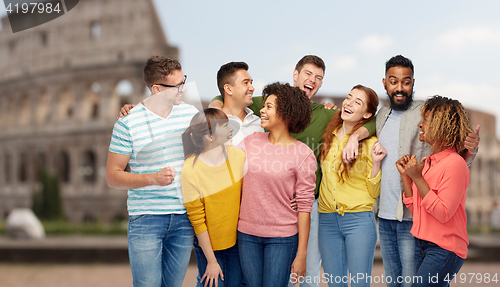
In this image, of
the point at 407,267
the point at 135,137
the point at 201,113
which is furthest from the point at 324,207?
the point at 135,137

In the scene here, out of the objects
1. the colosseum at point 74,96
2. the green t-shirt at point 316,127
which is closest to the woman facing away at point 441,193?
the green t-shirt at point 316,127

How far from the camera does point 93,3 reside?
21.7m

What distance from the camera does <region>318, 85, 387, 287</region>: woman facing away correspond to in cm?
264

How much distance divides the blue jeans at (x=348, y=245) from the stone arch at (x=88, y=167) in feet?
61.4

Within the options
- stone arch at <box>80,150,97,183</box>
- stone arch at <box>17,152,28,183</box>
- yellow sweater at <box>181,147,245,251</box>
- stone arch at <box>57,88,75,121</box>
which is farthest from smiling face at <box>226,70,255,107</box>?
stone arch at <box>17,152,28,183</box>

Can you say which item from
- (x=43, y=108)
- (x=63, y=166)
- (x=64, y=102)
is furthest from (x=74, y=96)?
(x=63, y=166)

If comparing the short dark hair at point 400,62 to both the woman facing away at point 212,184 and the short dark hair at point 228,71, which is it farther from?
the woman facing away at point 212,184

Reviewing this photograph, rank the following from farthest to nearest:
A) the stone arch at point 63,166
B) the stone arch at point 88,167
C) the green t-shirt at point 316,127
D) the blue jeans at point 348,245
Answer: the stone arch at point 63,166 → the stone arch at point 88,167 → the green t-shirt at point 316,127 → the blue jeans at point 348,245

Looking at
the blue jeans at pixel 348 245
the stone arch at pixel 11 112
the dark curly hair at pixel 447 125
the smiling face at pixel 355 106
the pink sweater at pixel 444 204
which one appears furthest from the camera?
the stone arch at pixel 11 112

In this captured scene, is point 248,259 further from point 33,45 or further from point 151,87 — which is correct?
point 33,45

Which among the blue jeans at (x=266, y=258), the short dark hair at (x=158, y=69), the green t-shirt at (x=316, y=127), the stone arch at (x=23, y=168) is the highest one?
the short dark hair at (x=158, y=69)

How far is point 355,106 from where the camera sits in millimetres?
2740

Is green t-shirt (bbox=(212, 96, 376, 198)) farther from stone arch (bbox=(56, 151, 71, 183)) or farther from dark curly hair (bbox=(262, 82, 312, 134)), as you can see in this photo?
stone arch (bbox=(56, 151, 71, 183))

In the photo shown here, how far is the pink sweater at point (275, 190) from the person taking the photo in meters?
2.37
